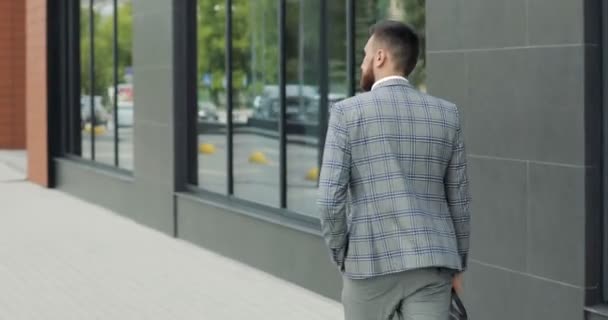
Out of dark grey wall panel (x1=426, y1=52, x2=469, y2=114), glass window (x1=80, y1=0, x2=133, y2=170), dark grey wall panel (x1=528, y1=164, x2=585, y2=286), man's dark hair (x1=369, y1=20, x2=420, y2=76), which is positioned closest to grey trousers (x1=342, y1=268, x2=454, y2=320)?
man's dark hair (x1=369, y1=20, x2=420, y2=76)

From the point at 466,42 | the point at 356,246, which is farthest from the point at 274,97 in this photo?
the point at 356,246

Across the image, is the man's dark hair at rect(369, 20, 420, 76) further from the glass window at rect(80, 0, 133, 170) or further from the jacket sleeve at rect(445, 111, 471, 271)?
the glass window at rect(80, 0, 133, 170)

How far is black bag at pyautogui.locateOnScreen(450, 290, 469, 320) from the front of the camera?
12.5 ft

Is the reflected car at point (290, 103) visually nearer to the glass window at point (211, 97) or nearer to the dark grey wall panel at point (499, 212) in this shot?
the glass window at point (211, 97)

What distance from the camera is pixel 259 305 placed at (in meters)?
7.99

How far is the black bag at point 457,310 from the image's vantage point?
381cm

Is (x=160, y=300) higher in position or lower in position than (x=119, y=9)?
lower

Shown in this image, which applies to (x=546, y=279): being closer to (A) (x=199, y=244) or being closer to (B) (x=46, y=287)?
(B) (x=46, y=287)

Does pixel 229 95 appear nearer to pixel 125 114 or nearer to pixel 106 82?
pixel 125 114

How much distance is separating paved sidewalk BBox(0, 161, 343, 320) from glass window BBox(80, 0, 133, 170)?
1.57 meters

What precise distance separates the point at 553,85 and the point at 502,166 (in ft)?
2.09

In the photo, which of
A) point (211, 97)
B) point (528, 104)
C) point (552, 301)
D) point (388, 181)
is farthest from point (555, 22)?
point (211, 97)

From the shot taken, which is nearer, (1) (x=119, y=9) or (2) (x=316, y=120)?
(2) (x=316, y=120)

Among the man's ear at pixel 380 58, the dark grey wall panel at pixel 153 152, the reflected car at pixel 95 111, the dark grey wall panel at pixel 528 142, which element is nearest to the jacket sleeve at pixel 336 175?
the man's ear at pixel 380 58
